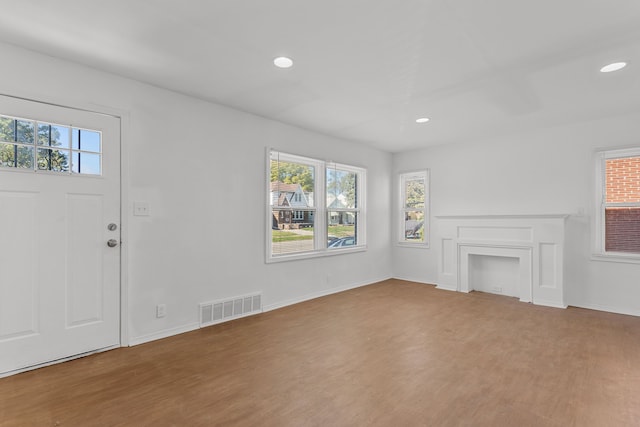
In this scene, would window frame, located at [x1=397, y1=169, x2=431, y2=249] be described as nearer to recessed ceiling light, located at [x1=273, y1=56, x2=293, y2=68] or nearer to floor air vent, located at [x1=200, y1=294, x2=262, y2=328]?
floor air vent, located at [x1=200, y1=294, x2=262, y2=328]

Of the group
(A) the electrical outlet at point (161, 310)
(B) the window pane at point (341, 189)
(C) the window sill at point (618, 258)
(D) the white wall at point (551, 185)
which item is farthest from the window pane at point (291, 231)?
(C) the window sill at point (618, 258)

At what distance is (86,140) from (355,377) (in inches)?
120

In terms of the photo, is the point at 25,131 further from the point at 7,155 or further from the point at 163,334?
the point at 163,334

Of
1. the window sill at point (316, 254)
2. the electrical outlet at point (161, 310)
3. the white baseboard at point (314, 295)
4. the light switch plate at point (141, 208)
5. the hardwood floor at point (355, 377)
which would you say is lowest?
the hardwood floor at point (355, 377)

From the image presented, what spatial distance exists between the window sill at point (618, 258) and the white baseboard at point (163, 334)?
5.13 metres

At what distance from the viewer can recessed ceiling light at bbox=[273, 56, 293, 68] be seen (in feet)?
8.83

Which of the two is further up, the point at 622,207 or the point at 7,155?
the point at 7,155

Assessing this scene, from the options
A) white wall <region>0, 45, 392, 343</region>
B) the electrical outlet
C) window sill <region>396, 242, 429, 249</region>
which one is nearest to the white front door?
white wall <region>0, 45, 392, 343</region>

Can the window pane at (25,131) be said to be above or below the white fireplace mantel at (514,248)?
above

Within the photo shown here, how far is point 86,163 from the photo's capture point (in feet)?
9.38

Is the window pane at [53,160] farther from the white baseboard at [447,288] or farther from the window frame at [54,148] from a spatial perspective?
the white baseboard at [447,288]

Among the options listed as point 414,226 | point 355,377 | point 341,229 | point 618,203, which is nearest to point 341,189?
point 341,229

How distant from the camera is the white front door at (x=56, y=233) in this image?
2.50m

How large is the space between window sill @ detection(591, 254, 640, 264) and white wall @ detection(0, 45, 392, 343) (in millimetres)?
3955
